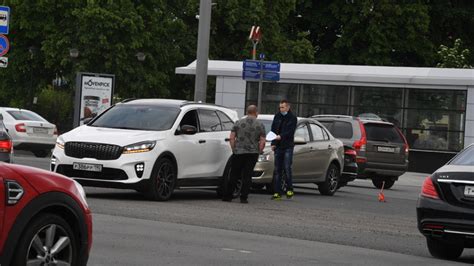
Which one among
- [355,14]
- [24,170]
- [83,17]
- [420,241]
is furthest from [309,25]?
[24,170]

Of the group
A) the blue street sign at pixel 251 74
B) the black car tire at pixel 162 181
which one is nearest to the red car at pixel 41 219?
the black car tire at pixel 162 181

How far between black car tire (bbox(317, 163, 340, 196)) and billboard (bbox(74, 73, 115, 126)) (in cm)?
1194

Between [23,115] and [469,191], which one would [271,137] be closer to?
[469,191]

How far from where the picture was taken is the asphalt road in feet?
37.9

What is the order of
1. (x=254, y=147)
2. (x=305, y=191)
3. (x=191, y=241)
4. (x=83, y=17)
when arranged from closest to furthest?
1. (x=191, y=241)
2. (x=254, y=147)
3. (x=305, y=191)
4. (x=83, y=17)

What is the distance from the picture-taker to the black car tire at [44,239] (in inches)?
303

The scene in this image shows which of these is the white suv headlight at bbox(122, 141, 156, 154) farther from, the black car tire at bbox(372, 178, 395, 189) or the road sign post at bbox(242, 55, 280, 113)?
the road sign post at bbox(242, 55, 280, 113)

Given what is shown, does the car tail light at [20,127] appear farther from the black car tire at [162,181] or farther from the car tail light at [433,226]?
the car tail light at [433,226]

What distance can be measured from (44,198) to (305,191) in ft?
59.5

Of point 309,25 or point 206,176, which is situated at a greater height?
point 309,25

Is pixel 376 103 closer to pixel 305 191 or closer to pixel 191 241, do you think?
pixel 305 191

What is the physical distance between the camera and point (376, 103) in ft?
139

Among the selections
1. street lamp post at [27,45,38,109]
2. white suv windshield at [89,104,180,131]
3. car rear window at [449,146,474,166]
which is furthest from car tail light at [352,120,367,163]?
street lamp post at [27,45,38,109]

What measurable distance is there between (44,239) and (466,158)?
6.88 metres
